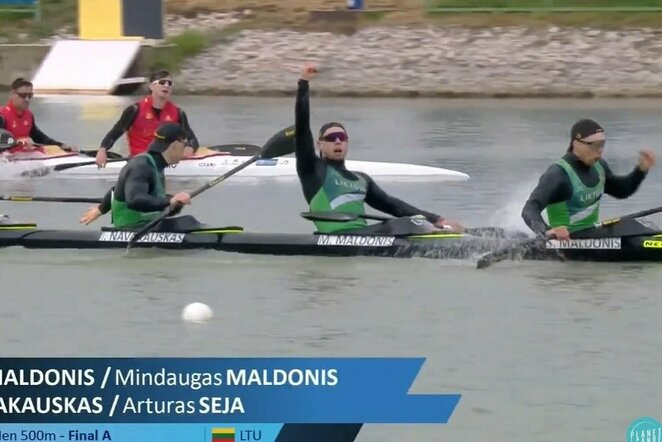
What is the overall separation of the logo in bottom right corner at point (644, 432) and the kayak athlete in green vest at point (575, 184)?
3.89m

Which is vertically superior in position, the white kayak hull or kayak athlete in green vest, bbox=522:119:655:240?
kayak athlete in green vest, bbox=522:119:655:240

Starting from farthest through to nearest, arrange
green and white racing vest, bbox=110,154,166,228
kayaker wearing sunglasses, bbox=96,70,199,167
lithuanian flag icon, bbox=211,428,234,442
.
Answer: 1. kayaker wearing sunglasses, bbox=96,70,199,167
2. green and white racing vest, bbox=110,154,166,228
3. lithuanian flag icon, bbox=211,428,234,442

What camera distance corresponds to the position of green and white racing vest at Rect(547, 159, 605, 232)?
12570 millimetres

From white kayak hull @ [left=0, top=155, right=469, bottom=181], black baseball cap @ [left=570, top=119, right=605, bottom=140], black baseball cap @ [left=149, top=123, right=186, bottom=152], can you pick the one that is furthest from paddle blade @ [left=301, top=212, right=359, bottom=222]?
white kayak hull @ [left=0, top=155, right=469, bottom=181]

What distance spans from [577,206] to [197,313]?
3303 millimetres

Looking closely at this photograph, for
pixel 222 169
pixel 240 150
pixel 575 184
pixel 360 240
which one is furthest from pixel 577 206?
pixel 240 150

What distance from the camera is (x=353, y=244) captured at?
13039mm

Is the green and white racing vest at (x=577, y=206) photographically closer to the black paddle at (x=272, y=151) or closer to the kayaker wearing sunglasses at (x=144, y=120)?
the black paddle at (x=272, y=151)

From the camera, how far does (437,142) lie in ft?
80.4

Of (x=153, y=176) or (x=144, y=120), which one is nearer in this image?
(x=153, y=176)

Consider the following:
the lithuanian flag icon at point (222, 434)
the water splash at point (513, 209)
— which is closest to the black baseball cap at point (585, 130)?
the water splash at point (513, 209)

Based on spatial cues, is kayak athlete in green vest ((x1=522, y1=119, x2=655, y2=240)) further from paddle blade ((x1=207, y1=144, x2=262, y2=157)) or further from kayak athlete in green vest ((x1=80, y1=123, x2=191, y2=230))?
paddle blade ((x1=207, y1=144, x2=262, y2=157))

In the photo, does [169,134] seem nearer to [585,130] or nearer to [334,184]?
Result: [334,184]

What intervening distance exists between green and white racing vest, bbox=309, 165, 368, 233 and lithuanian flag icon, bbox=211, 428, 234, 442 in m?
5.50
